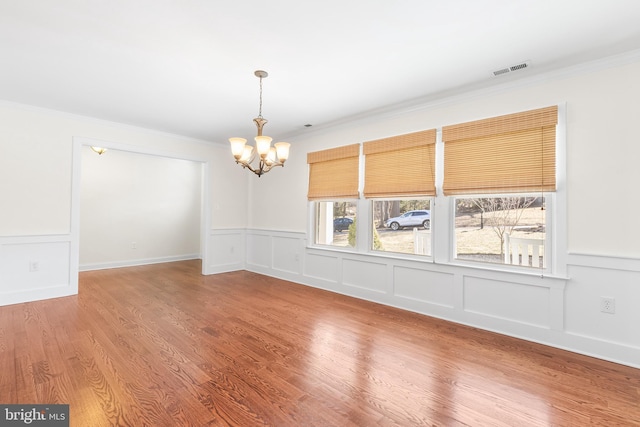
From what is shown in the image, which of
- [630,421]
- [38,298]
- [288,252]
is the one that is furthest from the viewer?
[288,252]

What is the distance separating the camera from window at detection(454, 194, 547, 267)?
303 centimetres

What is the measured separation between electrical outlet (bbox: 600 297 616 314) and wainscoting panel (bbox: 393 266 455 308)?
1.27 metres

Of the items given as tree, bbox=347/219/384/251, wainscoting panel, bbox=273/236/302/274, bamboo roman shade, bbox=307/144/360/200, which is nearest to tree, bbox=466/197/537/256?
tree, bbox=347/219/384/251

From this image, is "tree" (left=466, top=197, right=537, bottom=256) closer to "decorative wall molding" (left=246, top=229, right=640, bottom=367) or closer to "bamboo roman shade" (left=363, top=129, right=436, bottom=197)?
"decorative wall molding" (left=246, top=229, right=640, bottom=367)

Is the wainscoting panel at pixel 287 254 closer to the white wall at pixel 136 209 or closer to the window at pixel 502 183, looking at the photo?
the window at pixel 502 183

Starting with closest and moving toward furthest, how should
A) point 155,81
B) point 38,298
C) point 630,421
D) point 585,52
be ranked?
1. point 630,421
2. point 585,52
3. point 155,81
4. point 38,298

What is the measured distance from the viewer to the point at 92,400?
1.91 metres

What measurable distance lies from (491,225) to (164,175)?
7.10 metres

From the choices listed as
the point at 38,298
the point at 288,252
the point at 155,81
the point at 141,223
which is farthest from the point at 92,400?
the point at 141,223

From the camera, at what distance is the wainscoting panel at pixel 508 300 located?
2883 millimetres

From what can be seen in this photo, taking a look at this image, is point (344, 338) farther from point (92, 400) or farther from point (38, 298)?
point (38, 298)

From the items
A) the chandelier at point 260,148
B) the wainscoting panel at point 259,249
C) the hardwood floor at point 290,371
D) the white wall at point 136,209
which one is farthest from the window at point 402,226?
the white wall at point 136,209

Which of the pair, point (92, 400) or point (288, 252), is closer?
point (92, 400)

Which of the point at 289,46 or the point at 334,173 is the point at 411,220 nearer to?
the point at 334,173
